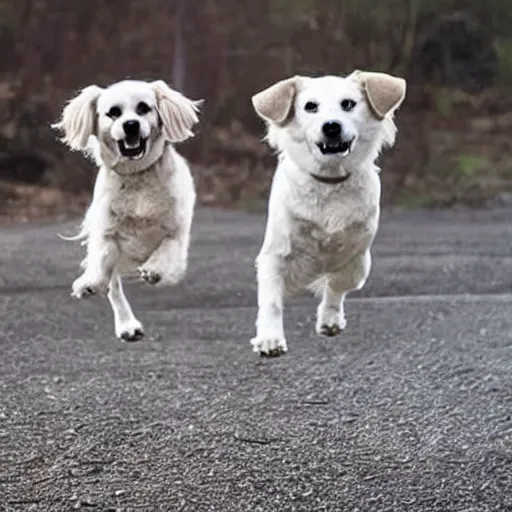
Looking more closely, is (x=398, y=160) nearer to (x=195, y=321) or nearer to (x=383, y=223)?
(x=383, y=223)

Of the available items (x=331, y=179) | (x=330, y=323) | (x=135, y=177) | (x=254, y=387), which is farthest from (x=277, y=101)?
(x=254, y=387)

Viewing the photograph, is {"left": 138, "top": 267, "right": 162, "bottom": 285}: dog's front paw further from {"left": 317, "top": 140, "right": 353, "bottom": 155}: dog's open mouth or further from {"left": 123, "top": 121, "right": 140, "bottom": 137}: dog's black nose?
Answer: {"left": 317, "top": 140, "right": 353, "bottom": 155}: dog's open mouth

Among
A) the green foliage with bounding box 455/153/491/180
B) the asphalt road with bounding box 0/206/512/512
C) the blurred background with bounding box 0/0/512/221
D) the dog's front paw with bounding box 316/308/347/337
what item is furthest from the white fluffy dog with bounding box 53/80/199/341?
the green foliage with bounding box 455/153/491/180

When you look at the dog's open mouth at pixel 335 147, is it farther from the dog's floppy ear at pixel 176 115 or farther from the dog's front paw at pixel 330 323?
the dog's front paw at pixel 330 323

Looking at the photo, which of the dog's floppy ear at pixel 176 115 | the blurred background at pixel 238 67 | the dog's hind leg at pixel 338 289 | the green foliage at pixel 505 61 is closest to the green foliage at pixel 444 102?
the blurred background at pixel 238 67

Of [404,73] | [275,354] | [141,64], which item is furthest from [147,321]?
[275,354]

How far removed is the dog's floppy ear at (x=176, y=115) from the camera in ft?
6.21

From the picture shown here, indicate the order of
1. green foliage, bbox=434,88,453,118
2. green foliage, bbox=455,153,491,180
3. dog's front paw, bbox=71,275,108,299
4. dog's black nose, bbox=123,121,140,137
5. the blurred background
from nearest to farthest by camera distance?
dog's black nose, bbox=123,121,140,137 < dog's front paw, bbox=71,275,108,299 < the blurred background < green foliage, bbox=434,88,453,118 < green foliage, bbox=455,153,491,180

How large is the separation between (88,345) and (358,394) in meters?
2.07

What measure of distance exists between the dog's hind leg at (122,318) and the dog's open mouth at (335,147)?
49cm

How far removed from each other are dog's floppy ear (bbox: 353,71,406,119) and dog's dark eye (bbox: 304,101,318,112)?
3.4 inches

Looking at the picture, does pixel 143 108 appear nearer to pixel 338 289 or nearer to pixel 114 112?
pixel 114 112

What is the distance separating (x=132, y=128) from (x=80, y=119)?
127 mm

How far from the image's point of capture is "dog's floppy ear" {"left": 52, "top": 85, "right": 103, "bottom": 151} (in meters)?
1.92
